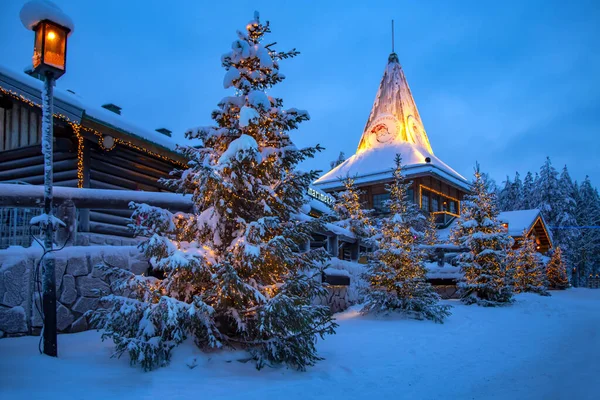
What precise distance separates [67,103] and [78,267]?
448cm

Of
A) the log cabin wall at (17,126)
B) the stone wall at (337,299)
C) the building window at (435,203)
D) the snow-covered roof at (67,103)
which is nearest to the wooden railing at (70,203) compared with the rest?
the snow-covered roof at (67,103)

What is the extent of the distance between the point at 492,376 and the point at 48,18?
732 cm

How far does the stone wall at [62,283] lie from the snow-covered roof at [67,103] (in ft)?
13.3

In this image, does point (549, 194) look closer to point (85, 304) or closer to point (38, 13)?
point (85, 304)

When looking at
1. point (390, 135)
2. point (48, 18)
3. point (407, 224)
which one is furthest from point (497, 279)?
point (390, 135)

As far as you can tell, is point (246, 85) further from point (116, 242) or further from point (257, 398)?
point (116, 242)

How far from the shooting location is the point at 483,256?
1792 centimetres

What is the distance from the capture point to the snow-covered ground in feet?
15.9

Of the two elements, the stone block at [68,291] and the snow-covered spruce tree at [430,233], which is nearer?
the stone block at [68,291]

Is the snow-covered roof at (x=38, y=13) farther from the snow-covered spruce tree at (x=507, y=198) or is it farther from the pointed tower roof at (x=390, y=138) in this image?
the snow-covered spruce tree at (x=507, y=198)

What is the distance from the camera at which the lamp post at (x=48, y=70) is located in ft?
17.9

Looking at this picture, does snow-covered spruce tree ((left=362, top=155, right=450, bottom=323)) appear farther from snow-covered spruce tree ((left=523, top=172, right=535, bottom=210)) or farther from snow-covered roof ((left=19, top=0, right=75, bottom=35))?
snow-covered spruce tree ((left=523, top=172, right=535, bottom=210))

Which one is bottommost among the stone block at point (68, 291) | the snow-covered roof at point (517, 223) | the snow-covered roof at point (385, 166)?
the stone block at point (68, 291)

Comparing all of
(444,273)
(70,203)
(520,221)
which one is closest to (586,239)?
(520,221)
